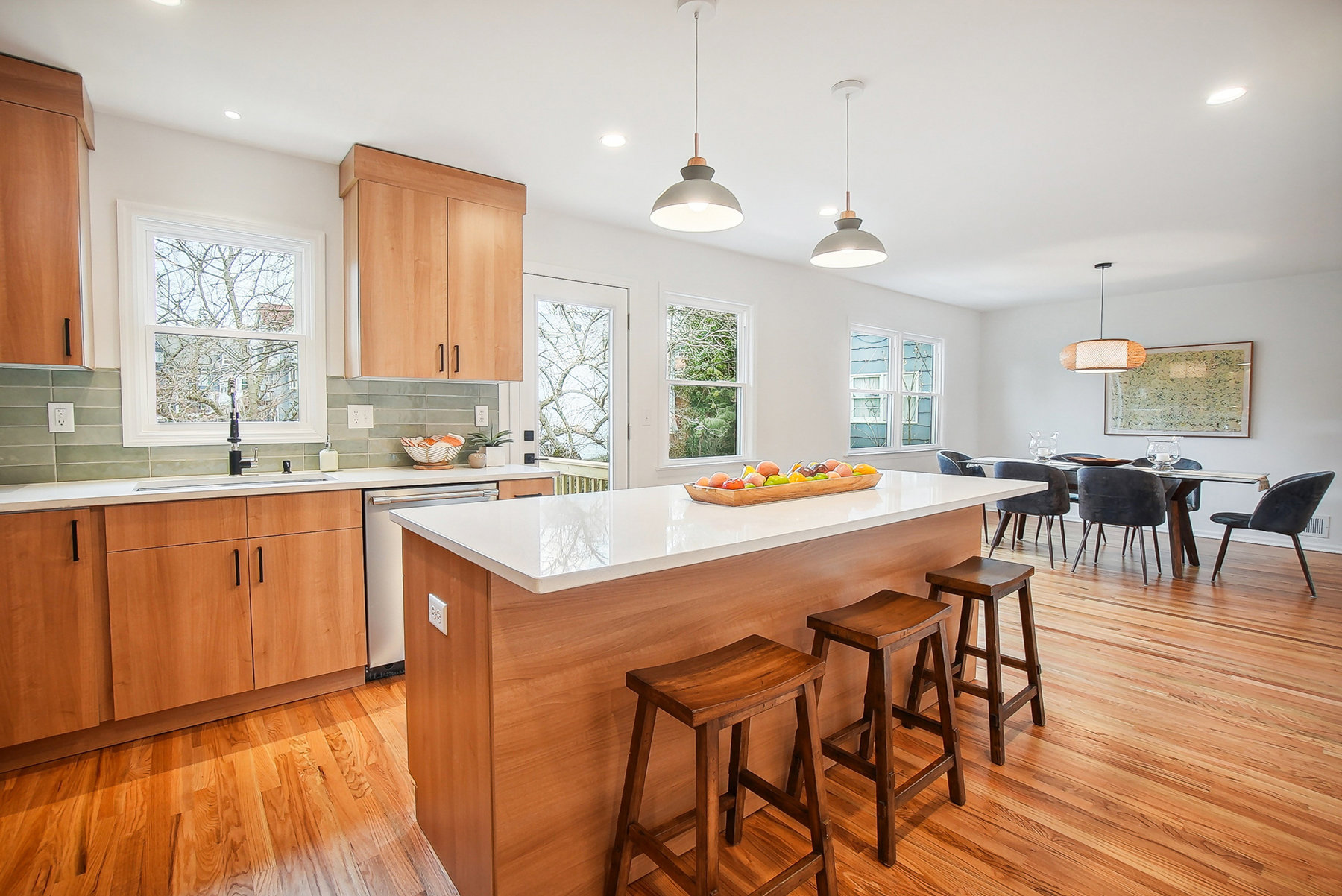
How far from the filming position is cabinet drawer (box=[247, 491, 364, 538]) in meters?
2.53

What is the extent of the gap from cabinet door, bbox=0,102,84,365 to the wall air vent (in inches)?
352

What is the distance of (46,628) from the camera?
218 cm

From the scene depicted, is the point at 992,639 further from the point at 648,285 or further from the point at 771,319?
the point at 771,319

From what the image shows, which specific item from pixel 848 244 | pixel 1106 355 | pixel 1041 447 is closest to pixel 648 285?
pixel 848 244

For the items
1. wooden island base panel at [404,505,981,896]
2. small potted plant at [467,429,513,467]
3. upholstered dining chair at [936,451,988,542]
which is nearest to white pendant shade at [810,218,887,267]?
wooden island base panel at [404,505,981,896]

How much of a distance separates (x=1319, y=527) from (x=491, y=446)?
7.36 metres

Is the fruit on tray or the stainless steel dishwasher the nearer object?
the fruit on tray

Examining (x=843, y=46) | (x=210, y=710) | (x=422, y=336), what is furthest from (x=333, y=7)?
(x=210, y=710)

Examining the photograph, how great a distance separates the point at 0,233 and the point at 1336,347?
9.07 meters

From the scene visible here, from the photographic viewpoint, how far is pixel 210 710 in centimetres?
253

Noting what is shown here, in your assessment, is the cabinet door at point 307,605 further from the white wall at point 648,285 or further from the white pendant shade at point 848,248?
the white pendant shade at point 848,248

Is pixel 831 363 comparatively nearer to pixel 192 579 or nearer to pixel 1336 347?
pixel 1336 347

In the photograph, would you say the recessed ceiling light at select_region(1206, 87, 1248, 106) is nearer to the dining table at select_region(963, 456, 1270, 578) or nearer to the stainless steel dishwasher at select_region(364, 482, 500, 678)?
the dining table at select_region(963, 456, 1270, 578)

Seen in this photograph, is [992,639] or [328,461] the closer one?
[992,639]
